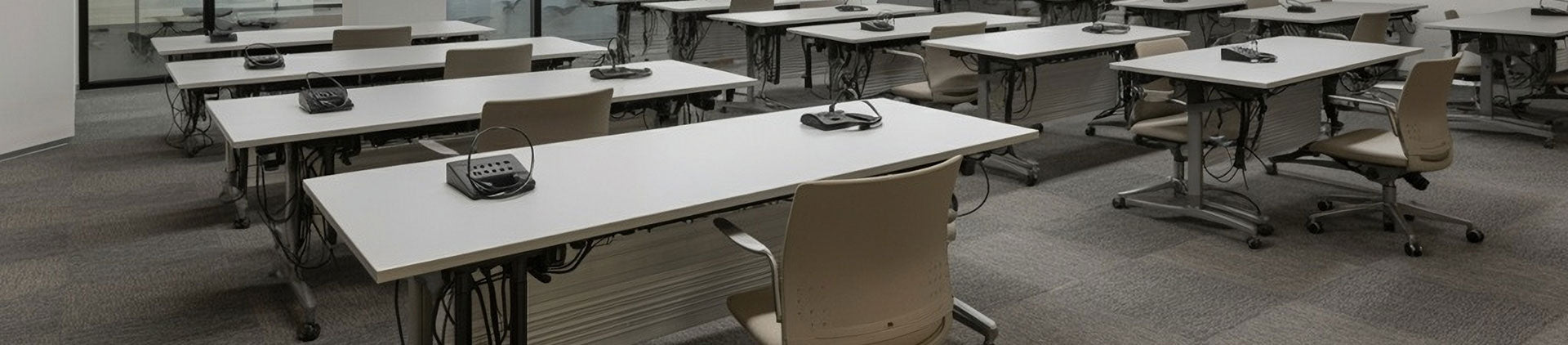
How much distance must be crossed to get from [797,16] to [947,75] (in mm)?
1695

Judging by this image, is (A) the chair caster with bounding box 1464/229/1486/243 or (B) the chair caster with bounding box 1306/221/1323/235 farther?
(B) the chair caster with bounding box 1306/221/1323/235

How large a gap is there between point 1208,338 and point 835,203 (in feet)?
5.61

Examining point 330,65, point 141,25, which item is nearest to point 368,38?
point 330,65

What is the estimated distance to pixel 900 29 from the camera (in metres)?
6.49

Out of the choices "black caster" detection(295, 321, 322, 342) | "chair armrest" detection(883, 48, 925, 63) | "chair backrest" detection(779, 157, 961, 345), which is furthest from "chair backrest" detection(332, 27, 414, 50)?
"chair backrest" detection(779, 157, 961, 345)

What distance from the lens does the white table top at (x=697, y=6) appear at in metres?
7.73

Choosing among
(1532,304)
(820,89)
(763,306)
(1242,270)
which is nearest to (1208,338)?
(1242,270)

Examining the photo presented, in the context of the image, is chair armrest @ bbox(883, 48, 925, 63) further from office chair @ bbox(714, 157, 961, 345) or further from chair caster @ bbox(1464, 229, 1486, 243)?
office chair @ bbox(714, 157, 961, 345)

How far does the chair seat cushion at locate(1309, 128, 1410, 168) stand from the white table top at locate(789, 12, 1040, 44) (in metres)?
2.14

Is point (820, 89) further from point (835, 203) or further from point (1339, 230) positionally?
point (835, 203)

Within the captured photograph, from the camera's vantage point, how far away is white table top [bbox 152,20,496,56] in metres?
5.64

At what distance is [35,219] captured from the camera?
4668 millimetres

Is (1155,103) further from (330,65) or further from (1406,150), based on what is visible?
(330,65)

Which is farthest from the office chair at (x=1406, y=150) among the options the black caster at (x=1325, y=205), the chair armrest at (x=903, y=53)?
the chair armrest at (x=903, y=53)
